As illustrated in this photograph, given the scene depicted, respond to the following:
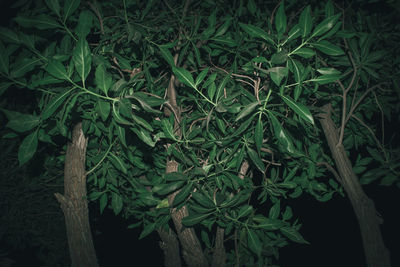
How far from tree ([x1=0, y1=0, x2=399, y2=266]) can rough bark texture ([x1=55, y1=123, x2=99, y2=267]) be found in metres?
0.04

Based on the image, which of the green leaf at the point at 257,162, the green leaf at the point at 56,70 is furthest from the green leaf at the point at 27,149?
the green leaf at the point at 257,162

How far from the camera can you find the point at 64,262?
2.99 m

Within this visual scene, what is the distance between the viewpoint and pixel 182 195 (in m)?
1.23

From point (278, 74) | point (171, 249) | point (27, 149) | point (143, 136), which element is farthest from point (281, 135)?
A: point (171, 249)

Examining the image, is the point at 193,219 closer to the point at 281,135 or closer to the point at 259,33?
the point at 281,135

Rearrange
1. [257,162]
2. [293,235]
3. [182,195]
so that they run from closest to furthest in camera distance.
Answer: [257,162], [182,195], [293,235]

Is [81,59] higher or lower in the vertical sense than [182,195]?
higher

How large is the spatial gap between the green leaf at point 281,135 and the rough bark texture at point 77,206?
4.19 ft

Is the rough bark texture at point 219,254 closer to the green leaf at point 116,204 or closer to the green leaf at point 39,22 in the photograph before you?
the green leaf at point 116,204

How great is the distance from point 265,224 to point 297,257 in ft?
19.9

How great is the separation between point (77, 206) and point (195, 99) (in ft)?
3.59

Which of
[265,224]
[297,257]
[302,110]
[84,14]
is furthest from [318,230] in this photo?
[84,14]

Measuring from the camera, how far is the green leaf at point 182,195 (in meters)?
1.21

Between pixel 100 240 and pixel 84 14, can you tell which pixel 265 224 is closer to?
pixel 84 14
